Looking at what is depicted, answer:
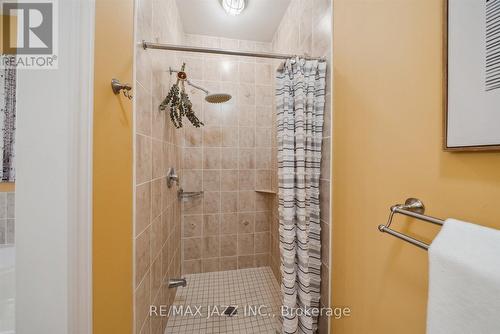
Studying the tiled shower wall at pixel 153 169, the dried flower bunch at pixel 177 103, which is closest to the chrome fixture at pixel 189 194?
the tiled shower wall at pixel 153 169

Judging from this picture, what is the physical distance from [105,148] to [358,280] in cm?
114

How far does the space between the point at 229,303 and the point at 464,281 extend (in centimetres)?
160

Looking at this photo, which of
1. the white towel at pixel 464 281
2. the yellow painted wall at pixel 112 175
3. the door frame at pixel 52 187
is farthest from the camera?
the yellow painted wall at pixel 112 175

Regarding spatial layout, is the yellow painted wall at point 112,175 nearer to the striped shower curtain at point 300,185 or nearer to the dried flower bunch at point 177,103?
the dried flower bunch at point 177,103

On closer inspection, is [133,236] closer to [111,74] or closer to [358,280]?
[111,74]

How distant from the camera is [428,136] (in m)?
0.53

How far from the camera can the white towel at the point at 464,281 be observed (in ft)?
1.06

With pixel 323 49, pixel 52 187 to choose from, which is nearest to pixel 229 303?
pixel 52 187

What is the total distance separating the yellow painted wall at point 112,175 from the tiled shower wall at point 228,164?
1.11m

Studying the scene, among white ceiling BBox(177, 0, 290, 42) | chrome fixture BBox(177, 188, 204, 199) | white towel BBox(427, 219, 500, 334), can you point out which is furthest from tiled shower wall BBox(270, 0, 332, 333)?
chrome fixture BBox(177, 188, 204, 199)

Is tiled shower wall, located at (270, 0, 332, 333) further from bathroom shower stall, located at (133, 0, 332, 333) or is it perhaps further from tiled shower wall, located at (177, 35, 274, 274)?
tiled shower wall, located at (177, 35, 274, 274)

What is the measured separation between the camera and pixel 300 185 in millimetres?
973

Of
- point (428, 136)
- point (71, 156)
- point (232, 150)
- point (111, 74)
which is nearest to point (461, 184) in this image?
point (428, 136)

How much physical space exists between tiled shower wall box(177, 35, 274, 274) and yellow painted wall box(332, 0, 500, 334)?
1.10 meters
